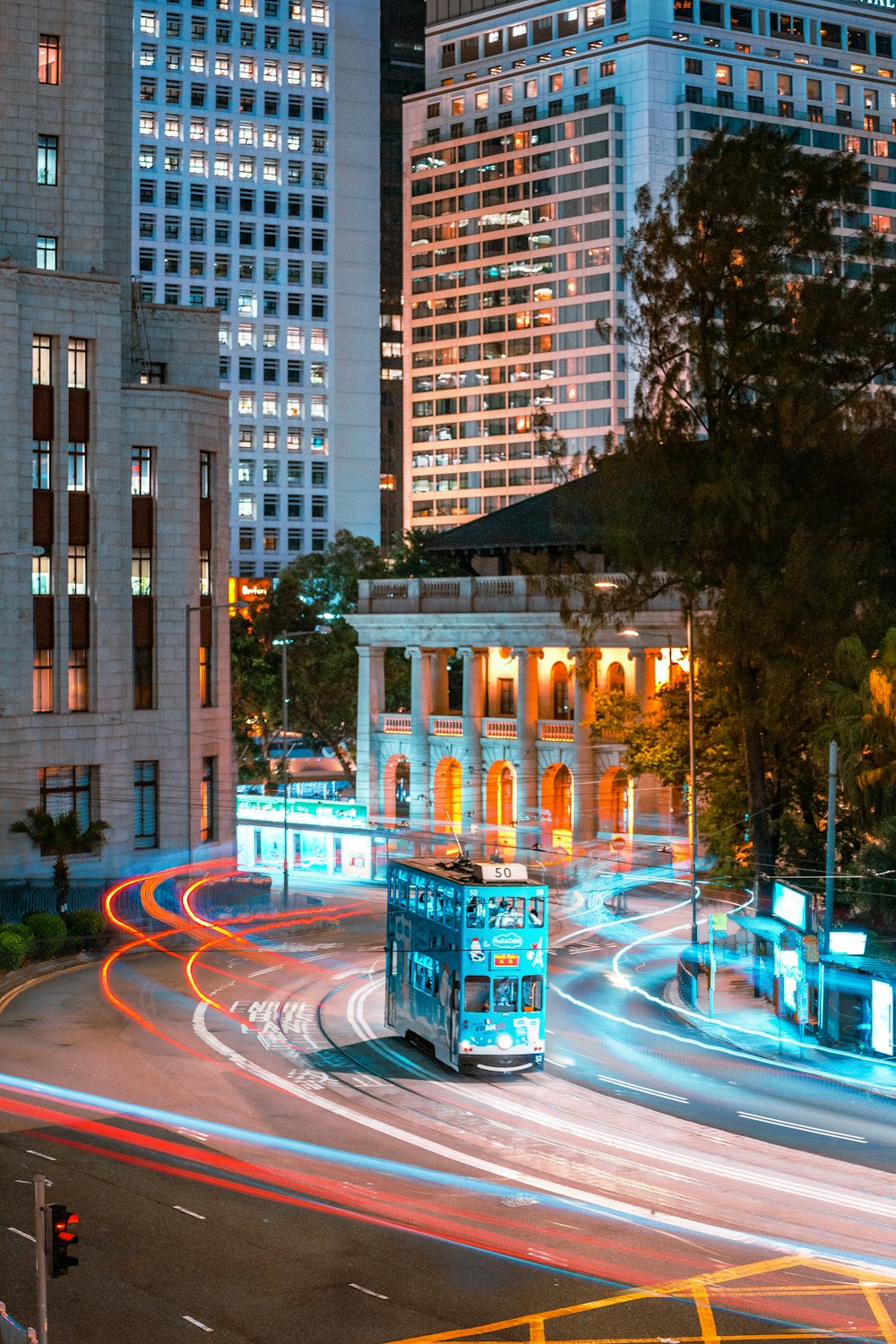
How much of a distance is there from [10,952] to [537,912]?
19.8 meters

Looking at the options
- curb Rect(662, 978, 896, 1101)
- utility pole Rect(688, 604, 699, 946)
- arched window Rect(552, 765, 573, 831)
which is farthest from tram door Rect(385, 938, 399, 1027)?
arched window Rect(552, 765, 573, 831)

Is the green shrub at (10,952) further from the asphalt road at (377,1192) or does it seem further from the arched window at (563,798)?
the arched window at (563,798)

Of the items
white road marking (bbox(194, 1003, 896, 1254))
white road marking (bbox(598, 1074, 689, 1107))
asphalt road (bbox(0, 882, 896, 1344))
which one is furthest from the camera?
white road marking (bbox(598, 1074, 689, 1107))

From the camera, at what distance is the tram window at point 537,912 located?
37.8m

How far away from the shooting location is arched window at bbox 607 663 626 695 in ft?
275

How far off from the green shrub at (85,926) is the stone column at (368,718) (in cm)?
3384

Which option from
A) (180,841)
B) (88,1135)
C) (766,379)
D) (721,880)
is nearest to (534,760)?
(180,841)

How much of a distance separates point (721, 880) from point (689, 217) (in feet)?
68.3

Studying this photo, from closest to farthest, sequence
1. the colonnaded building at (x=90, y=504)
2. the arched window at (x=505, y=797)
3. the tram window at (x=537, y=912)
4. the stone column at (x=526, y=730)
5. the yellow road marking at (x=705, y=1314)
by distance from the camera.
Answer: the yellow road marking at (x=705, y=1314), the tram window at (x=537, y=912), the colonnaded building at (x=90, y=504), the stone column at (x=526, y=730), the arched window at (x=505, y=797)

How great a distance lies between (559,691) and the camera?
3479 inches

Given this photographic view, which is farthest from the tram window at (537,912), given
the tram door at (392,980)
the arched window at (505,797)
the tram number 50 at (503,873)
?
the arched window at (505,797)

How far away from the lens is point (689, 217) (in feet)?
174

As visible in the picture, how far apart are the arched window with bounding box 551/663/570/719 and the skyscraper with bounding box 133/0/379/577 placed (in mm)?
69766

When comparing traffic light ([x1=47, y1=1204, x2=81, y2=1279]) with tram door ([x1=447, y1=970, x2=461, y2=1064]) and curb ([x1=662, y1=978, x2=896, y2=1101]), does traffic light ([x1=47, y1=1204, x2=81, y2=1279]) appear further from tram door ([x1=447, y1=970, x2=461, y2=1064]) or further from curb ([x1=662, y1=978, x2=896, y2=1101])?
curb ([x1=662, y1=978, x2=896, y2=1101])
